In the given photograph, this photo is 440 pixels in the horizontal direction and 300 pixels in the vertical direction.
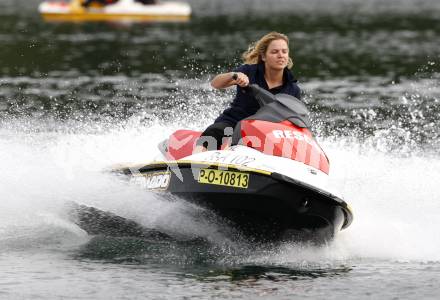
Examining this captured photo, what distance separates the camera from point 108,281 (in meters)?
Result: 8.41

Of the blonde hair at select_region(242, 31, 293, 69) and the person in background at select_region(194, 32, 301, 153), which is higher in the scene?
the blonde hair at select_region(242, 31, 293, 69)

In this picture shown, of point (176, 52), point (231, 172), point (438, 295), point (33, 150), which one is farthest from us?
point (176, 52)

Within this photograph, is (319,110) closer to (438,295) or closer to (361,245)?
(361,245)

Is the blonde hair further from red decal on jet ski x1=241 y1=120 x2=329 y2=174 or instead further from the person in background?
red decal on jet ski x1=241 y1=120 x2=329 y2=174

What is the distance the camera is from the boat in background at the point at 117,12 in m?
44.7

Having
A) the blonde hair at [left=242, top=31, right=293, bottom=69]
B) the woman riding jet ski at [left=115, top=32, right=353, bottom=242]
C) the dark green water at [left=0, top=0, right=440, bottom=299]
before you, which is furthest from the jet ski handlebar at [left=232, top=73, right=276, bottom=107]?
the dark green water at [left=0, top=0, right=440, bottom=299]

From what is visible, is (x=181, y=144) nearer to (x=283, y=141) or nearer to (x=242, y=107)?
(x=242, y=107)

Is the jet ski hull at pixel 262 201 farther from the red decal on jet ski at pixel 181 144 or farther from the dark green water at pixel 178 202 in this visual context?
the red decal on jet ski at pixel 181 144

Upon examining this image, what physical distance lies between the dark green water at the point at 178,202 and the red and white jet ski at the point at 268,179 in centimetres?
23

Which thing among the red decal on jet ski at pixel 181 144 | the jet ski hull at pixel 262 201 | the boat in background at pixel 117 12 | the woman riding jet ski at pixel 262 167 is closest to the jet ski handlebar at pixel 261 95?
the woman riding jet ski at pixel 262 167

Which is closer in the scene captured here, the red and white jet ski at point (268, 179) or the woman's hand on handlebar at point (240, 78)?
the red and white jet ski at point (268, 179)

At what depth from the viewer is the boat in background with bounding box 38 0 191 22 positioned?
44688mm

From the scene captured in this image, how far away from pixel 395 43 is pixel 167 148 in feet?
84.0

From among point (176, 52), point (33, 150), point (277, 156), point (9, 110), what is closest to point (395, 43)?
point (176, 52)
